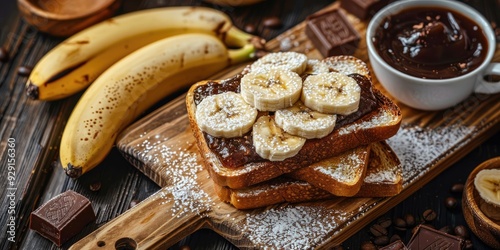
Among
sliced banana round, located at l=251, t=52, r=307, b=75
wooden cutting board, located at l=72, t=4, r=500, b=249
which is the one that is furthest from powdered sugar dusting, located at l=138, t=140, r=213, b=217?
sliced banana round, located at l=251, t=52, r=307, b=75

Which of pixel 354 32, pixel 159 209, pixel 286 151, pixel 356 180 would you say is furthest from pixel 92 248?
pixel 354 32

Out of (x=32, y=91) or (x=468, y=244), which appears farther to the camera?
(x=32, y=91)

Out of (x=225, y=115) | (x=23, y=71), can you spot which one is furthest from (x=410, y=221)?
(x=23, y=71)

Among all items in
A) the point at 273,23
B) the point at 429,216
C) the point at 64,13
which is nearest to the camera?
the point at 429,216

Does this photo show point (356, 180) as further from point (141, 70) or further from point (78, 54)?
point (78, 54)

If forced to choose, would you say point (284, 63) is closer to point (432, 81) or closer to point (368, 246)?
point (432, 81)

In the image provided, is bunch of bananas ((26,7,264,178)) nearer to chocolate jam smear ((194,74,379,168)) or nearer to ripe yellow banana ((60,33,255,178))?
ripe yellow banana ((60,33,255,178))
